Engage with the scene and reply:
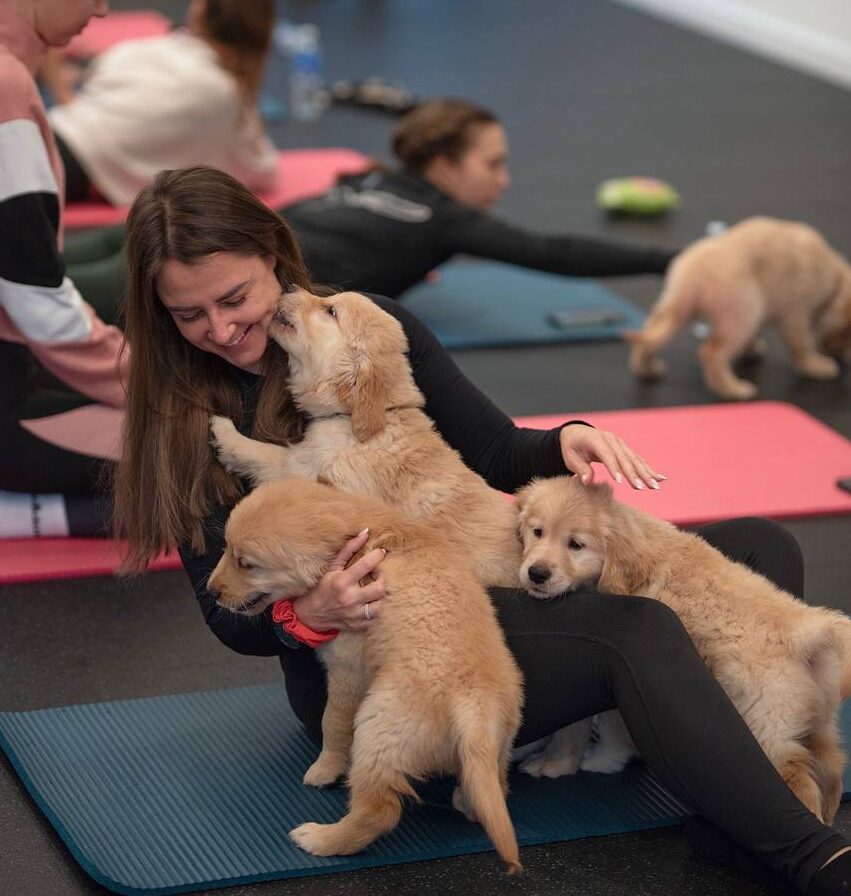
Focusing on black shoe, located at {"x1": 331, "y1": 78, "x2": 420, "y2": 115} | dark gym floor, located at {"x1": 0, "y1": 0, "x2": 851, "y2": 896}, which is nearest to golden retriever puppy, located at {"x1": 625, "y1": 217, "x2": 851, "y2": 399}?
dark gym floor, located at {"x1": 0, "y1": 0, "x2": 851, "y2": 896}

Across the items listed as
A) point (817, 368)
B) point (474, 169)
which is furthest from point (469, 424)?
point (817, 368)

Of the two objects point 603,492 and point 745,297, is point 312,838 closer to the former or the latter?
point 603,492

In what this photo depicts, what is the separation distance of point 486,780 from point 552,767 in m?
0.53

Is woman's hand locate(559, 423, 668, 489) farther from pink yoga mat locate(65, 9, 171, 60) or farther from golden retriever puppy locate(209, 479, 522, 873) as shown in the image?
pink yoga mat locate(65, 9, 171, 60)

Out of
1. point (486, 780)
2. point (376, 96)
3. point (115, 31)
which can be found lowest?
point (115, 31)

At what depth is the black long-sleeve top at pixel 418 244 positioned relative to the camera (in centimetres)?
477

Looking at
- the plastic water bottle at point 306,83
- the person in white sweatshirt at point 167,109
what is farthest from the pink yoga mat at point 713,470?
the plastic water bottle at point 306,83

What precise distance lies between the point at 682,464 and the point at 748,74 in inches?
227

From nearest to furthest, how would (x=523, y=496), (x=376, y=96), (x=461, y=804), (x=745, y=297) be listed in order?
(x=461, y=804)
(x=523, y=496)
(x=745, y=297)
(x=376, y=96)

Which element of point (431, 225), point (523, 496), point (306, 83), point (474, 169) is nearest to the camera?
point (523, 496)

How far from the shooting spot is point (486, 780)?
2.15m

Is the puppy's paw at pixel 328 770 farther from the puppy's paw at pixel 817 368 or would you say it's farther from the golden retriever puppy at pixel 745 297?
the puppy's paw at pixel 817 368

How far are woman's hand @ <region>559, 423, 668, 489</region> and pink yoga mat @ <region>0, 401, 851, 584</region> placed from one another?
1146 millimetres

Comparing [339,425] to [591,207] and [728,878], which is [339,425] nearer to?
[728,878]
